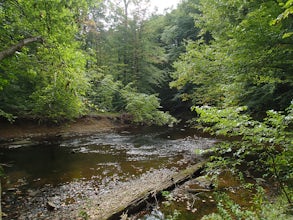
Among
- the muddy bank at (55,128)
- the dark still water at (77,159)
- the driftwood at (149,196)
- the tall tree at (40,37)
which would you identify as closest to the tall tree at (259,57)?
the driftwood at (149,196)

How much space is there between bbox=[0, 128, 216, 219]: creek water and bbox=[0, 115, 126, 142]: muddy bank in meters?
1.92

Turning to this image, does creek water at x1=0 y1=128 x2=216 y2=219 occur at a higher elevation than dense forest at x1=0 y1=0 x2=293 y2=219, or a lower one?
lower

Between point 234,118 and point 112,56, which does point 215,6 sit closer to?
point 234,118

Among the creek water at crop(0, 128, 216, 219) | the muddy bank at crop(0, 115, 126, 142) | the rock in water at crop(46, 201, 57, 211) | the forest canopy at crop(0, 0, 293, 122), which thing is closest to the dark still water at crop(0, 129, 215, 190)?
the creek water at crop(0, 128, 216, 219)

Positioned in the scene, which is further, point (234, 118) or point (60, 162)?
point (60, 162)

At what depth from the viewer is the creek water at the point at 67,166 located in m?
5.20

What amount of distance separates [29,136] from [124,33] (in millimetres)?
15411

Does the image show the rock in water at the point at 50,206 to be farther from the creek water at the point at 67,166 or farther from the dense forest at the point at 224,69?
the dense forest at the point at 224,69

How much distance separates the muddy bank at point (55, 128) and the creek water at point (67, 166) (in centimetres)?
192

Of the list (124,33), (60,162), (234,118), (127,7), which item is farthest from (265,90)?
(127,7)

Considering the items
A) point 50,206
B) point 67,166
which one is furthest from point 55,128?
point 50,206

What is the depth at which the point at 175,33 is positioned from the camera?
26344mm

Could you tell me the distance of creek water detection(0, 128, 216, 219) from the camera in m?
5.20

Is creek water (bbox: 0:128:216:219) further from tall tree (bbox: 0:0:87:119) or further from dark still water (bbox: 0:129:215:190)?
tall tree (bbox: 0:0:87:119)
